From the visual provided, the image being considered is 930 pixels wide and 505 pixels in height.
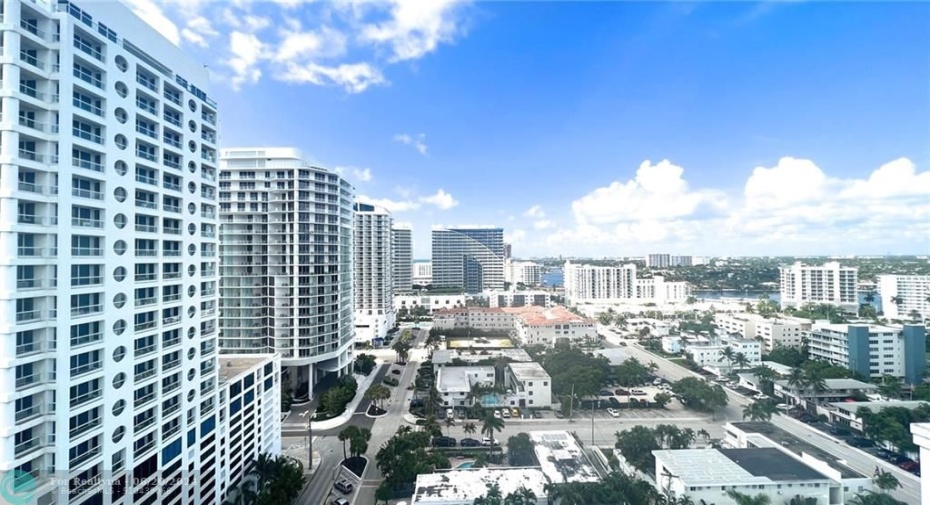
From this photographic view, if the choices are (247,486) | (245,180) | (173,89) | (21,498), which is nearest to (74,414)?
(21,498)

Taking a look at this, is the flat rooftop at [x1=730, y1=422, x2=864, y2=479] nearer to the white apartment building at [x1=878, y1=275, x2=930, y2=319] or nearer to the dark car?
the dark car

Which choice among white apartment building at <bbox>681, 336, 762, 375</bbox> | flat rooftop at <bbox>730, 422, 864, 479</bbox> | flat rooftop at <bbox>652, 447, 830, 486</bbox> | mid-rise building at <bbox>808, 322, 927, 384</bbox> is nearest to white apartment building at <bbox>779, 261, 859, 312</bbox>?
mid-rise building at <bbox>808, 322, 927, 384</bbox>

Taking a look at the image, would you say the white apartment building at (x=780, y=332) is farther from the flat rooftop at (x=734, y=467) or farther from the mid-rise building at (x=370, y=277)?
the mid-rise building at (x=370, y=277)

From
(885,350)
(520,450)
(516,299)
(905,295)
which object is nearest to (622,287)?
(516,299)

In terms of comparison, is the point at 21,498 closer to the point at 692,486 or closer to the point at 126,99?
the point at 126,99

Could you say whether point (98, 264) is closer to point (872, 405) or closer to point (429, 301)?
point (872, 405)

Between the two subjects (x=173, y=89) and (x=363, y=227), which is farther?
(x=363, y=227)
